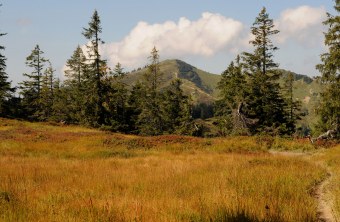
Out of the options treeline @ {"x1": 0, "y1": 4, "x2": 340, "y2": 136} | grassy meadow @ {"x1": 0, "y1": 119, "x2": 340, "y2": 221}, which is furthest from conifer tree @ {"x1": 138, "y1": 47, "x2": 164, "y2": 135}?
grassy meadow @ {"x1": 0, "y1": 119, "x2": 340, "y2": 221}

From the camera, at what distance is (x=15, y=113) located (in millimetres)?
62875

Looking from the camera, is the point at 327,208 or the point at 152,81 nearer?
the point at 327,208

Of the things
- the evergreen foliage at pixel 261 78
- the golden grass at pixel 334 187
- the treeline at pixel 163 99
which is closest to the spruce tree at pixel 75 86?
the treeline at pixel 163 99

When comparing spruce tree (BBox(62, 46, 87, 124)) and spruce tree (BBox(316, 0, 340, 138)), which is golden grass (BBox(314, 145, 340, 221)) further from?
spruce tree (BBox(62, 46, 87, 124))

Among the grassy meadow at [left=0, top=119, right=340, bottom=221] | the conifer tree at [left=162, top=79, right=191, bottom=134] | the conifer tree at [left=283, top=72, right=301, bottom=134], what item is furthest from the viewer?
the conifer tree at [left=162, top=79, right=191, bottom=134]

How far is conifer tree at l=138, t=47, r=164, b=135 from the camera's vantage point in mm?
57594

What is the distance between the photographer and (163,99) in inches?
2499

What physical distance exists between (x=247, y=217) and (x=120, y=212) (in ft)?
7.57

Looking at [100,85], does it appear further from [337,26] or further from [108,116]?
[337,26]

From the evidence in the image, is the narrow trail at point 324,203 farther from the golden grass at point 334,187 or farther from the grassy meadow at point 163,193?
the grassy meadow at point 163,193

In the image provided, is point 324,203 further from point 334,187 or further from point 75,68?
point 75,68

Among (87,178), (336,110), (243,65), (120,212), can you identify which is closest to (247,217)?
(120,212)

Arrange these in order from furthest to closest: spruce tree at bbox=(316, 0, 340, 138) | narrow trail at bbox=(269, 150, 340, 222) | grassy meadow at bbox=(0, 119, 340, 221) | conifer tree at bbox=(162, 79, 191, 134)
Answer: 1. conifer tree at bbox=(162, 79, 191, 134)
2. spruce tree at bbox=(316, 0, 340, 138)
3. narrow trail at bbox=(269, 150, 340, 222)
4. grassy meadow at bbox=(0, 119, 340, 221)

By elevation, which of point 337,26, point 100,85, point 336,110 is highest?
point 337,26
